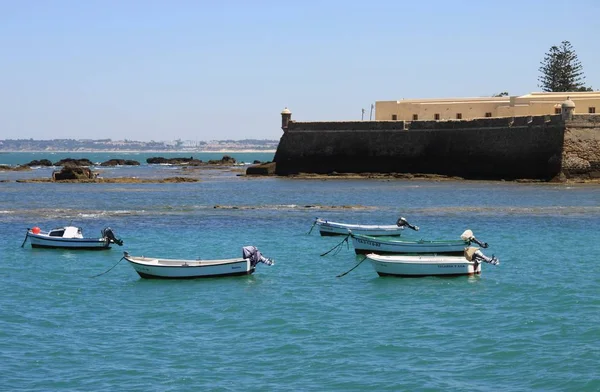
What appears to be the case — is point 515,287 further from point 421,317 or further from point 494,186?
point 494,186

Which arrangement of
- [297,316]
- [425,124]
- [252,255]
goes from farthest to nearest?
[425,124]
[252,255]
[297,316]

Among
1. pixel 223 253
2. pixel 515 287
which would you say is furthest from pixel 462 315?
pixel 223 253

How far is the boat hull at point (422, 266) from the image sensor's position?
2475 centimetres

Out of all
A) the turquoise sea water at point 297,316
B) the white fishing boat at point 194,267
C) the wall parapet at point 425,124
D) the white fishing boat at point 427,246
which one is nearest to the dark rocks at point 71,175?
the wall parapet at point 425,124

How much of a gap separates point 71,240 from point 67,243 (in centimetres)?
20

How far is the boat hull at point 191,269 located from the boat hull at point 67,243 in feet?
19.5

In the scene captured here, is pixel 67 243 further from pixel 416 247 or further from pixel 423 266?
pixel 423 266

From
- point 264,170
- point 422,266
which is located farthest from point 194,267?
point 264,170

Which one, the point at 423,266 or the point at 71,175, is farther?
the point at 71,175

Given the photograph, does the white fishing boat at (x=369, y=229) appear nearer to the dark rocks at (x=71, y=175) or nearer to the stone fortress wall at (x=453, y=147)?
the stone fortress wall at (x=453, y=147)

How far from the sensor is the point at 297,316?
19984mm

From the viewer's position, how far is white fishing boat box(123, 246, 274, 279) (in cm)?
2447

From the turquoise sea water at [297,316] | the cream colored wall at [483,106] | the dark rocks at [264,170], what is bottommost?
the turquoise sea water at [297,316]

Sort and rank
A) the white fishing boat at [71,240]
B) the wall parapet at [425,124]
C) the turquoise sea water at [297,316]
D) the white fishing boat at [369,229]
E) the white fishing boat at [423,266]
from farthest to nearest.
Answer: the wall parapet at [425,124] < the white fishing boat at [369,229] < the white fishing boat at [71,240] < the white fishing boat at [423,266] < the turquoise sea water at [297,316]
